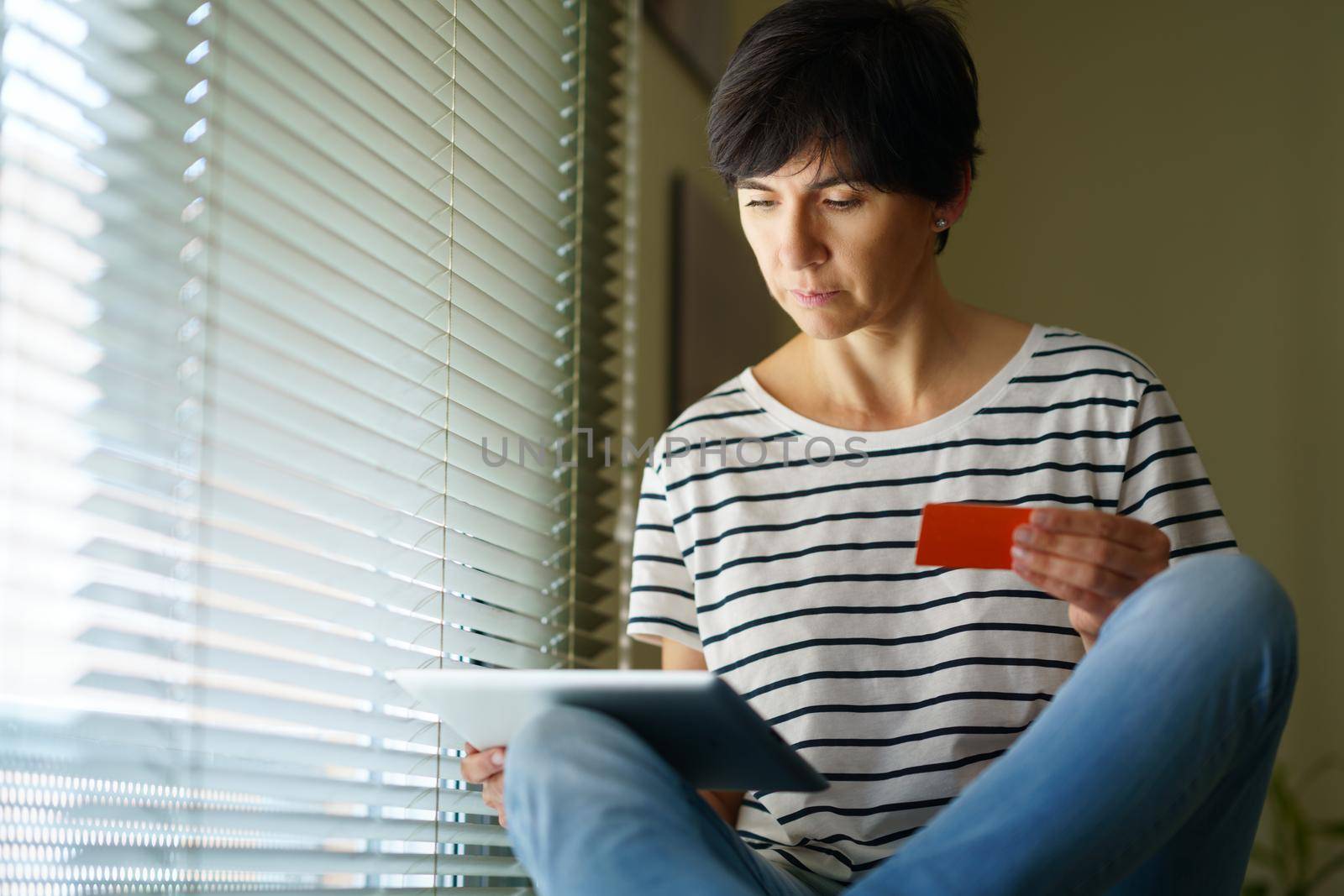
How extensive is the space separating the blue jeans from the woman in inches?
2.6

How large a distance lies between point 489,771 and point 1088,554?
1.57 feet

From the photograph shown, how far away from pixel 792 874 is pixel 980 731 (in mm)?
208

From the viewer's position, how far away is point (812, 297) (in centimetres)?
115

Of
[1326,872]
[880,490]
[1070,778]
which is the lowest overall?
[1326,872]

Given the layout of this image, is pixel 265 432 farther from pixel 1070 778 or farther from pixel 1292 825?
pixel 1292 825

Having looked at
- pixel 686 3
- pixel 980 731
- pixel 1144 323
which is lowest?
pixel 980 731

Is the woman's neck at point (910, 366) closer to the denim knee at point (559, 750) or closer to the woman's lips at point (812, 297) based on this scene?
the woman's lips at point (812, 297)

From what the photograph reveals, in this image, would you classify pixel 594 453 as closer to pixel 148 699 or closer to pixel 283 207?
pixel 283 207

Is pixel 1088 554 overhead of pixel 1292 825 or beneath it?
overhead

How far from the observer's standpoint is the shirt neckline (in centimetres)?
122

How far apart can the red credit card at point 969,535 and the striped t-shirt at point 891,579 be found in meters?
0.30

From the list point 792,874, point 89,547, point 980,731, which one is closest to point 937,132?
point 980,731

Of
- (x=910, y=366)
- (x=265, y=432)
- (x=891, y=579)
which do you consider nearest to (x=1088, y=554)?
(x=891, y=579)

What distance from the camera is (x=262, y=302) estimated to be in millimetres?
1047
